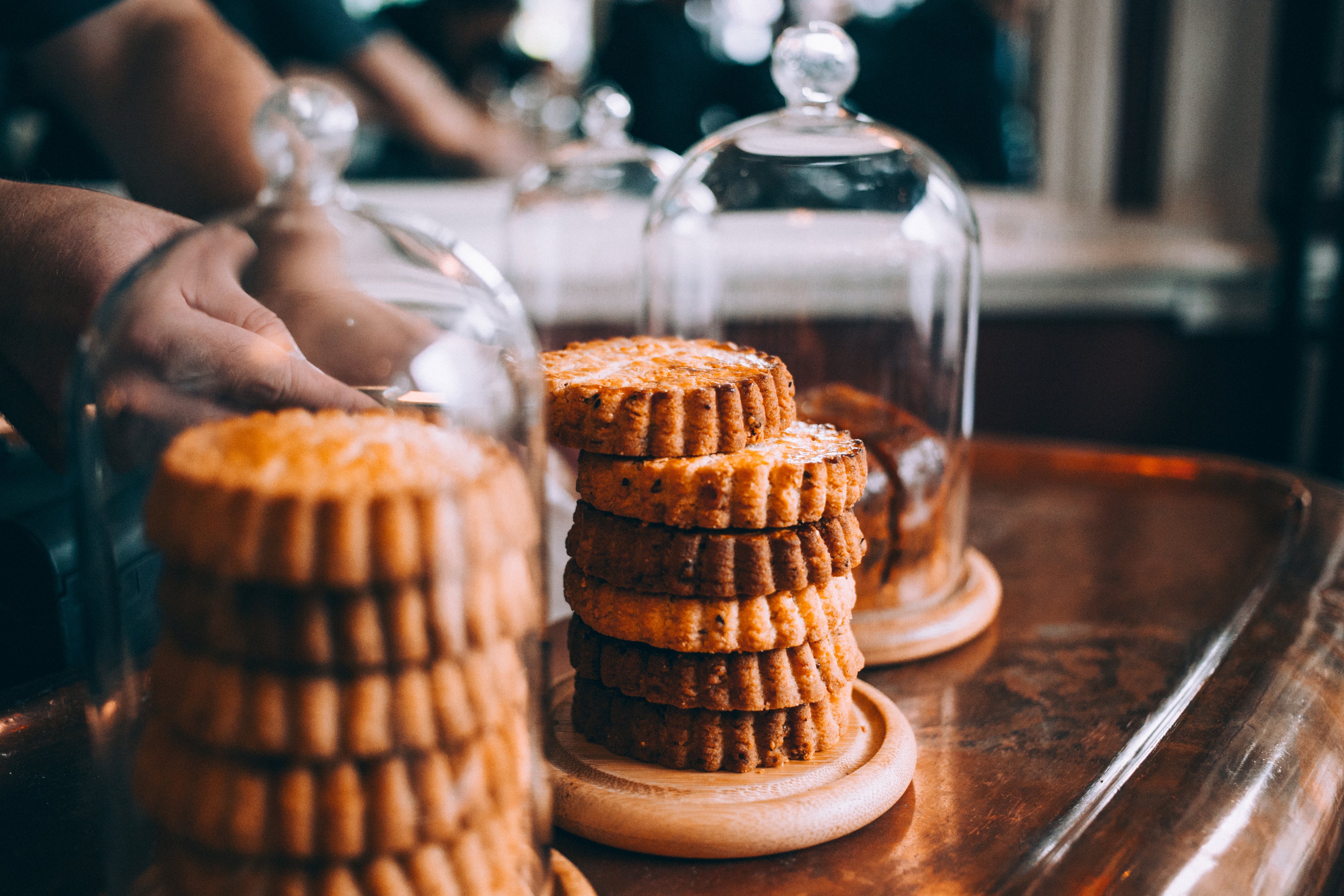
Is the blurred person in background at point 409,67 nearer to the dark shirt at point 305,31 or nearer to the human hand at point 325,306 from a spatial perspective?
the dark shirt at point 305,31

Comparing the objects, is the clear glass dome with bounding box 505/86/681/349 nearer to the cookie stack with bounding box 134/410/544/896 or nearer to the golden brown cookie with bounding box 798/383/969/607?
the golden brown cookie with bounding box 798/383/969/607

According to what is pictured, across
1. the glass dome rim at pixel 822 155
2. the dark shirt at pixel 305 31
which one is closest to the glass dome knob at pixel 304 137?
the glass dome rim at pixel 822 155

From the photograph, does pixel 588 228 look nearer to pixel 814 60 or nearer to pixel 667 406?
pixel 814 60

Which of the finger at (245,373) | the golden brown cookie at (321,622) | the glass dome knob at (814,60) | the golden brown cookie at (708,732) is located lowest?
the golden brown cookie at (708,732)

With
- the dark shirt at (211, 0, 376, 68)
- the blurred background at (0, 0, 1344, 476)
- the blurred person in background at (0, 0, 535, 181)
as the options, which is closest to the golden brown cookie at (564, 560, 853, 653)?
the blurred person in background at (0, 0, 535, 181)

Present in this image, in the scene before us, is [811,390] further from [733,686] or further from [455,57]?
[455,57]

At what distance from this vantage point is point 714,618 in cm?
52

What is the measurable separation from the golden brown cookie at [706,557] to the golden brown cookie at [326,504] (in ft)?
0.42

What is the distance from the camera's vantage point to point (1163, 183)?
2.22 meters

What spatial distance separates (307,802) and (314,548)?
93mm

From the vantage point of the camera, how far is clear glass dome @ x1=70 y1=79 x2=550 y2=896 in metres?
0.36

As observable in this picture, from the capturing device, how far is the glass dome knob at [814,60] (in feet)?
2.49

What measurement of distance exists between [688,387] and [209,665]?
A: 10.3 inches

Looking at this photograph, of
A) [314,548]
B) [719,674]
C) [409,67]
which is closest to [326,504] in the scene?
[314,548]
